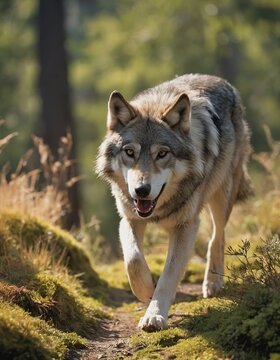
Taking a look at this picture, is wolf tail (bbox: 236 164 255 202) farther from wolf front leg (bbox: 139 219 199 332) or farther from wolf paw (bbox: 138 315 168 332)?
wolf paw (bbox: 138 315 168 332)

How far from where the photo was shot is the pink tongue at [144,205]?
5430mm

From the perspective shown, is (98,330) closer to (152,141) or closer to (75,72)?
(152,141)

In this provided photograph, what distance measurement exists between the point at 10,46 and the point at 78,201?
8.50 metres

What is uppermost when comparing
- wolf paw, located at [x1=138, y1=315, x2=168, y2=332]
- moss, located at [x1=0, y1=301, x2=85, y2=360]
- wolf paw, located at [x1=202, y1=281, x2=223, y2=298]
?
wolf paw, located at [x1=202, y1=281, x2=223, y2=298]

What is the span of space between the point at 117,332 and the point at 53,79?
984 cm

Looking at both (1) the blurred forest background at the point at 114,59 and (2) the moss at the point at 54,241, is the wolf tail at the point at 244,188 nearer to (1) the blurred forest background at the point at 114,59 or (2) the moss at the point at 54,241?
(2) the moss at the point at 54,241

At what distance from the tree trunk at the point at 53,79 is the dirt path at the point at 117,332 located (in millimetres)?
6859

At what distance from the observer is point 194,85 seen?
6844 millimetres

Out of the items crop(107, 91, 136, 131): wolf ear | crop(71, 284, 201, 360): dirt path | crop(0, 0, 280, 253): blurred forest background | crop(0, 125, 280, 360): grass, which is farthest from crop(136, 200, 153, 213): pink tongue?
crop(0, 0, 280, 253): blurred forest background

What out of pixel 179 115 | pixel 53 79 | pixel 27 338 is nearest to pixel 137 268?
pixel 179 115

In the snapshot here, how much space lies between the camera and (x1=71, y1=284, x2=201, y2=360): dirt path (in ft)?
15.9

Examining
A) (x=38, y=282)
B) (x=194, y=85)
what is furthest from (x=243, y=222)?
(x=38, y=282)

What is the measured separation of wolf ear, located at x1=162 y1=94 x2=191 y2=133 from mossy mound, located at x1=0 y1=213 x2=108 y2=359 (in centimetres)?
166

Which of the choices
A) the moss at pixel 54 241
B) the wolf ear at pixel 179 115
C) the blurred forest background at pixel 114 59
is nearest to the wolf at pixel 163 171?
the wolf ear at pixel 179 115
